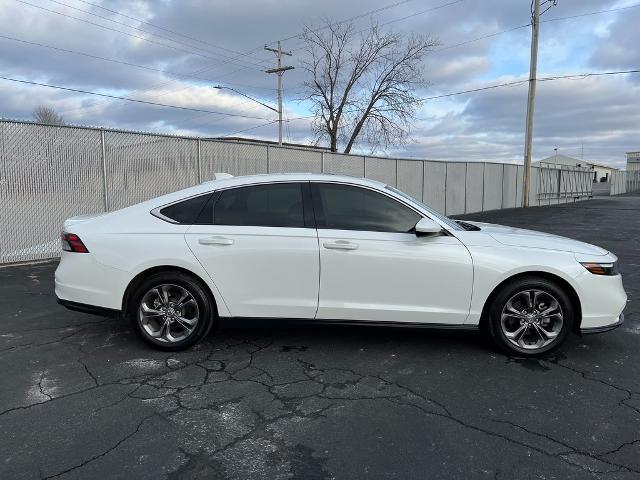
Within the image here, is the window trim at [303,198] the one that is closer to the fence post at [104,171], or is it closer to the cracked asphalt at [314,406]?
the cracked asphalt at [314,406]

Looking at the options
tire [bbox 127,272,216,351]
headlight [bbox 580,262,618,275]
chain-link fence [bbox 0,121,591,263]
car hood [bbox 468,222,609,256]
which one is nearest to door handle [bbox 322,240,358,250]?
tire [bbox 127,272,216,351]

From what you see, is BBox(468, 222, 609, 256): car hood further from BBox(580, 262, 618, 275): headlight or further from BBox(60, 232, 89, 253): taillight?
BBox(60, 232, 89, 253): taillight

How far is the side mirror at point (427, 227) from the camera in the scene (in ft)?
13.2

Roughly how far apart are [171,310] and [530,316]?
3.10 meters

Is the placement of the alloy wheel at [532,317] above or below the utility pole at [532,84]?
below

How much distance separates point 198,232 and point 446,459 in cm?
266

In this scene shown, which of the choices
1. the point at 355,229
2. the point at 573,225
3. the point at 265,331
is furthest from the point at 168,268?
the point at 573,225

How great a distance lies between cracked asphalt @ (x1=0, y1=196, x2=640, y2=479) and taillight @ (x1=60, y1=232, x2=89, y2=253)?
927mm

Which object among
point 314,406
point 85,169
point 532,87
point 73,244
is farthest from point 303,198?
point 532,87

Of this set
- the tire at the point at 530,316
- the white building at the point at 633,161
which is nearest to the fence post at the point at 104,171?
the tire at the point at 530,316

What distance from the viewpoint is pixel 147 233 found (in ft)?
14.0

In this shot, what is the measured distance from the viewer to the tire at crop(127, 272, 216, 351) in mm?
4238

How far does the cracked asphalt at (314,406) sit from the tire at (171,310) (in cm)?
16

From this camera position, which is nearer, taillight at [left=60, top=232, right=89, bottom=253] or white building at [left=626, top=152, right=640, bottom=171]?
taillight at [left=60, top=232, right=89, bottom=253]
